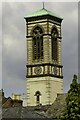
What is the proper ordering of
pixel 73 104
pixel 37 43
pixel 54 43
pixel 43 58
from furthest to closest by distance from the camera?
1. pixel 54 43
2. pixel 37 43
3. pixel 43 58
4. pixel 73 104

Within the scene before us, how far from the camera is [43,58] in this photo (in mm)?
99812

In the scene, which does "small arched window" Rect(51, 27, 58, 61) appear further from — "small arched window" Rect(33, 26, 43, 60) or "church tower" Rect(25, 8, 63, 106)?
"small arched window" Rect(33, 26, 43, 60)

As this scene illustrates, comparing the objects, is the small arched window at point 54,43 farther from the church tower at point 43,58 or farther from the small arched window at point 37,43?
the small arched window at point 37,43

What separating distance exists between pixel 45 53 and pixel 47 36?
261 centimetres

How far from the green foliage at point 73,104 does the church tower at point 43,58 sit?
98.5 ft

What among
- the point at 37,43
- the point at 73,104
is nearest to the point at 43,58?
the point at 37,43

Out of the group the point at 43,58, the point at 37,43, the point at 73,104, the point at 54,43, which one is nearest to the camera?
the point at 73,104

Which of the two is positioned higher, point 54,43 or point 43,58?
point 54,43

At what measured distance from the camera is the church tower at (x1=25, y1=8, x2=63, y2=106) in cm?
9912

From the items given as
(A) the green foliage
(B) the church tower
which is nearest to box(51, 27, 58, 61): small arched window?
(B) the church tower

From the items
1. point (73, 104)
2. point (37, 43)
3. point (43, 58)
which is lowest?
point (73, 104)

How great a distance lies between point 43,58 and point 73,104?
3345 centimetres

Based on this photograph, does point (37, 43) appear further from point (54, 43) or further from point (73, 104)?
point (73, 104)

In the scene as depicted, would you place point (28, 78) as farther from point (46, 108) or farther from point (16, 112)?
point (16, 112)
